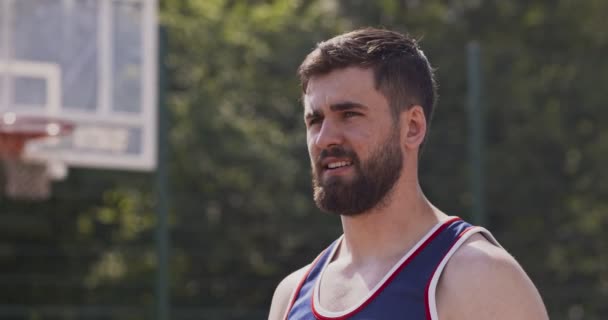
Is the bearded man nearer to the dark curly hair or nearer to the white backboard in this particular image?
the dark curly hair

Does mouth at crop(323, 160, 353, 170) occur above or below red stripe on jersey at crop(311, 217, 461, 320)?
above

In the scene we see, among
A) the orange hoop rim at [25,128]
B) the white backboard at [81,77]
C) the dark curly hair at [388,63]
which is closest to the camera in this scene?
the dark curly hair at [388,63]

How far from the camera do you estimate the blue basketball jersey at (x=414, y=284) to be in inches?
93.7

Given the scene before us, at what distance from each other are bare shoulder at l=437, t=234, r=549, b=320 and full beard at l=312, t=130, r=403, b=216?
259 millimetres

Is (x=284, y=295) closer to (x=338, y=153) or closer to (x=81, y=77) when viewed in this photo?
(x=338, y=153)

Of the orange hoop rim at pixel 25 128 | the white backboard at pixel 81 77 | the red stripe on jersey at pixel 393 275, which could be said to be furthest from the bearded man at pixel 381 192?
the white backboard at pixel 81 77

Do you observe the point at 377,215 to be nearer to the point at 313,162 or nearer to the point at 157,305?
the point at 313,162

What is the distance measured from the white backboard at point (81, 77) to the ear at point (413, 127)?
5.44 metres

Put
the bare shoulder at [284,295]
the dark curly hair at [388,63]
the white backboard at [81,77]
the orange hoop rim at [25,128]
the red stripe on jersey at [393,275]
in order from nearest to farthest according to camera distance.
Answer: the red stripe on jersey at [393,275], the dark curly hair at [388,63], the bare shoulder at [284,295], the orange hoop rim at [25,128], the white backboard at [81,77]

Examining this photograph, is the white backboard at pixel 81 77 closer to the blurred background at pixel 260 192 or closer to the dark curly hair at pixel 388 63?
the blurred background at pixel 260 192

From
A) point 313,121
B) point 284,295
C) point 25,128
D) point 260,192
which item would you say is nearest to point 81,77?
point 25,128

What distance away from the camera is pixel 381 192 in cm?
258

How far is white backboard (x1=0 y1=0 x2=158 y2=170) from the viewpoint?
783 centimetres

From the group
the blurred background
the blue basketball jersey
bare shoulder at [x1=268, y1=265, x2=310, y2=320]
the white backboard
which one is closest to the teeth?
the blue basketball jersey
